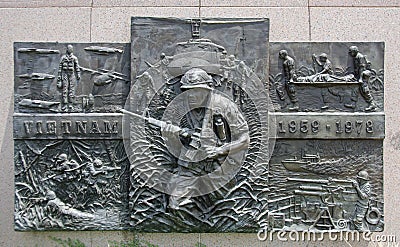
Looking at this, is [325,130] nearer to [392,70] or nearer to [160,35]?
[392,70]

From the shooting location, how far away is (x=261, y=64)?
20.7ft

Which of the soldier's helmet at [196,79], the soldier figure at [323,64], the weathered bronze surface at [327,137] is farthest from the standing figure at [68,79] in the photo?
the soldier figure at [323,64]

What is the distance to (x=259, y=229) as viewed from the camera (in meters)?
6.38

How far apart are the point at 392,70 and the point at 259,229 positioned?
2.27 metres

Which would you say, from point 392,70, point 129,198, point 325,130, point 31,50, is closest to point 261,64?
point 325,130

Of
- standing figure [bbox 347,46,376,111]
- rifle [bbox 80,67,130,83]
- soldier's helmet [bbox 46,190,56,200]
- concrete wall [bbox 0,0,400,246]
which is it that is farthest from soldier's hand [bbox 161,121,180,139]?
standing figure [bbox 347,46,376,111]

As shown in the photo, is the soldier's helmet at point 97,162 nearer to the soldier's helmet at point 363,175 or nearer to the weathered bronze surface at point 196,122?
the weathered bronze surface at point 196,122

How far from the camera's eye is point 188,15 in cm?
673

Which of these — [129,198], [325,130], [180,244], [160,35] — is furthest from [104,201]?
[325,130]

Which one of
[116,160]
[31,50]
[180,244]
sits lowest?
[180,244]

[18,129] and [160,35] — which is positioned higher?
[160,35]

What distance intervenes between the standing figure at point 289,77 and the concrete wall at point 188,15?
1.27 ft

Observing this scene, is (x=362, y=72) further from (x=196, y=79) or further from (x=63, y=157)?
(x=63, y=157)

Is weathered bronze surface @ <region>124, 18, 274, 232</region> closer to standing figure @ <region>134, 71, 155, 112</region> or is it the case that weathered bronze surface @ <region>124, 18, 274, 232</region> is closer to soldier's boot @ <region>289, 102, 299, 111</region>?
standing figure @ <region>134, 71, 155, 112</region>
